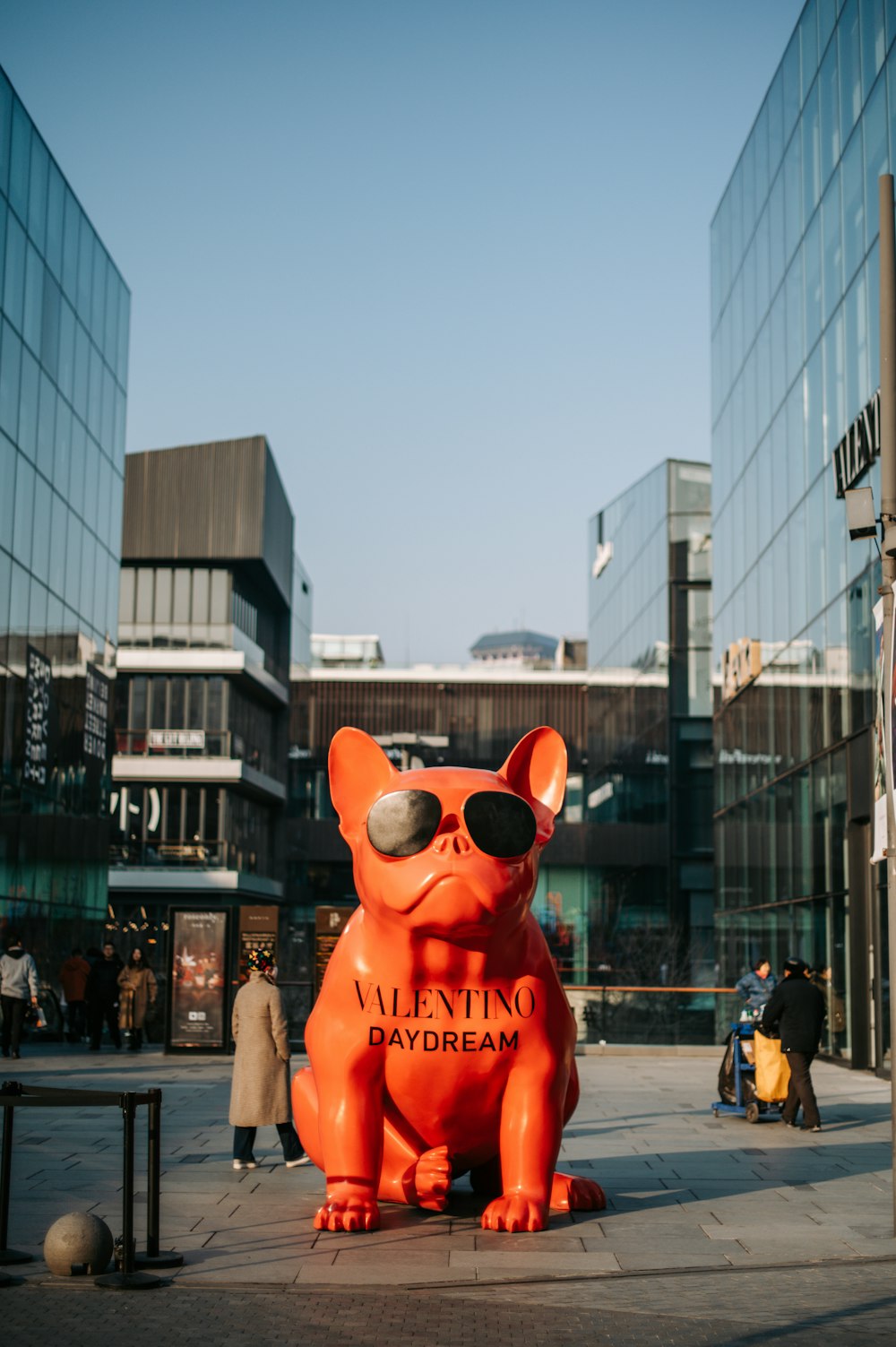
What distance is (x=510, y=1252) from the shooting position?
7988mm

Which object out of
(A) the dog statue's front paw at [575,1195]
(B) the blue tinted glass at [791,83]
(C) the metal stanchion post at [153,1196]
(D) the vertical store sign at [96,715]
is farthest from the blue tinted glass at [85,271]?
(C) the metal stanchion post at [153,1196]

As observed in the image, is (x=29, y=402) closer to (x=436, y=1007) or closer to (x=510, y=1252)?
(x=436, y=1007)

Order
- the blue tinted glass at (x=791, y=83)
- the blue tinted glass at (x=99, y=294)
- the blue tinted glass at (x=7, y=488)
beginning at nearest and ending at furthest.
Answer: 1. the blue tinted glass at (x=791, y=83)
2. the blue tinted glass at (x=7, y=488)
3. the blue tinted glass at (x=99, y=294)

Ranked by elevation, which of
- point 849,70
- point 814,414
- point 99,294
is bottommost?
point 814,414

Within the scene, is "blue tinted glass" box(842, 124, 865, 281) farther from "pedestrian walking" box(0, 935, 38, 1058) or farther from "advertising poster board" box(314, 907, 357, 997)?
"pedestrian walking" box(0, 935, 38, 1058)

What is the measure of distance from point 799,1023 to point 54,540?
2025cm

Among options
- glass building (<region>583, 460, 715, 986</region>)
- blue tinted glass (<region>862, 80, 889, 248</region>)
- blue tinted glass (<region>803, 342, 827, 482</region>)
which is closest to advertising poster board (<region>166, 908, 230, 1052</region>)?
blue tinted glass (<region>803, 342, 827, 482</region>)

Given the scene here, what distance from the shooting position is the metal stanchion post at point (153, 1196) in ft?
24.8

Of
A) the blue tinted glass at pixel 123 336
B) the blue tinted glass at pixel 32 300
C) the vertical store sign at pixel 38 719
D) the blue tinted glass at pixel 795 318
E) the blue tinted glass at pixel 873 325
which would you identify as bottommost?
the vertical store sign at pixel 38 719

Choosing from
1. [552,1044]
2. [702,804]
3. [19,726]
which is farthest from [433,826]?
[702,804]

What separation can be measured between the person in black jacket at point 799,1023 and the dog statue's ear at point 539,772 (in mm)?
6443

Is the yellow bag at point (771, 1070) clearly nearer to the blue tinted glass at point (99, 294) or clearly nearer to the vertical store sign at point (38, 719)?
the vertical store sign at point (38, 719)

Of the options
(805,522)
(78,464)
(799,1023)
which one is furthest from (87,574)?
(799,1023)

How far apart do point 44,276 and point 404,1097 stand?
984 inches
